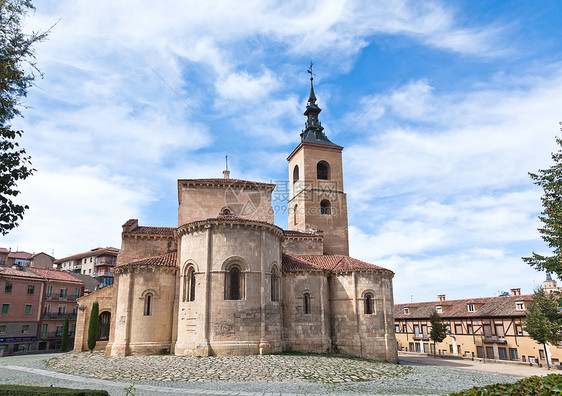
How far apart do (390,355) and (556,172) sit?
45.9 feet

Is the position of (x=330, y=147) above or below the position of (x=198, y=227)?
above

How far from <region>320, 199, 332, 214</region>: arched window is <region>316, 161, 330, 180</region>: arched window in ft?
8.71

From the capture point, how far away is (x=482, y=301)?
4362cm

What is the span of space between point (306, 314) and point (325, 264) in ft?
13.1

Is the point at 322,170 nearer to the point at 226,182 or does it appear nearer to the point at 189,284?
the point at 226,182

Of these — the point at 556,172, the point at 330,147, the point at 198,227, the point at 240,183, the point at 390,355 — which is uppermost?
the point at 330,147

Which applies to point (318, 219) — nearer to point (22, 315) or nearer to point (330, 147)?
point (330, 147)

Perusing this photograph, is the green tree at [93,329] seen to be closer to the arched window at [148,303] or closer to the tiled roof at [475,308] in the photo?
the arched window at [148,303]

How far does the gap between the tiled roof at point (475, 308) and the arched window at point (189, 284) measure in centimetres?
3172

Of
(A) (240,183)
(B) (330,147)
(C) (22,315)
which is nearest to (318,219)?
(B) (330,147)

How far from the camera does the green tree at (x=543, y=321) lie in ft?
99.1

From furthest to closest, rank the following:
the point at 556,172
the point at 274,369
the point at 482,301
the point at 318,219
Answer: the point at 482,301, the point at 318,219, the point at 556,172, the point at 274,369

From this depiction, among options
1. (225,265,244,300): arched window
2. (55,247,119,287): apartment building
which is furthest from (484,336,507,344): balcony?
(55,247,119,287): apartment building

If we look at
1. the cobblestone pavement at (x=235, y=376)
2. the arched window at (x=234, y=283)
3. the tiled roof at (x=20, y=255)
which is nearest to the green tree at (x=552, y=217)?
the cobblestone pavement at (x=235, y=376)
